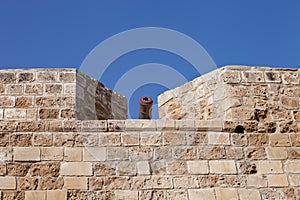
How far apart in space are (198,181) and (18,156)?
1.73 m

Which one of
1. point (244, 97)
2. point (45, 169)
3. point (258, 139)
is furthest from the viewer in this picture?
point (244, 97)

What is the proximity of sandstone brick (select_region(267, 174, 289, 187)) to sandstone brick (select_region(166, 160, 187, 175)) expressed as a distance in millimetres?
848

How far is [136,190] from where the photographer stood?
514 centimetres

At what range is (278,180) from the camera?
5395 millimetres

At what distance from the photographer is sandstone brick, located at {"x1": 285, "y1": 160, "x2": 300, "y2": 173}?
548 centimetres

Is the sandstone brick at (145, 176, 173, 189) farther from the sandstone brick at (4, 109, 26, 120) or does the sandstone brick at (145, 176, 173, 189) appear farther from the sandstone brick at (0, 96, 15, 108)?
the sandstone brick at (0, 96, 15, 108)

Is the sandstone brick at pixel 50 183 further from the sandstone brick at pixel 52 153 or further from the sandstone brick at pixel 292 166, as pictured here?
the sandstone brick at pixel 292 166

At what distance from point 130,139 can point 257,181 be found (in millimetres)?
1307

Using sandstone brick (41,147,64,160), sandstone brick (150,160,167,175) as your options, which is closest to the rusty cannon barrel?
sandstone brick (150,160,167,175)

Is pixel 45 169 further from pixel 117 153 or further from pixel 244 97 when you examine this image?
pixel 244 97

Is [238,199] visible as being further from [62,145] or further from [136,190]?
[62,145]

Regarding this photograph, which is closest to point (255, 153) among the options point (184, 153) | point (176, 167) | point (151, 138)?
point (184, 153)

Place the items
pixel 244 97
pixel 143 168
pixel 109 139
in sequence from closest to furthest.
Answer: pixel 143 168 → pixel 109 139 → pixel 244 97

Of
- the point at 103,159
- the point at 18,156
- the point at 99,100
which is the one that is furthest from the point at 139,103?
the point at 18,156
